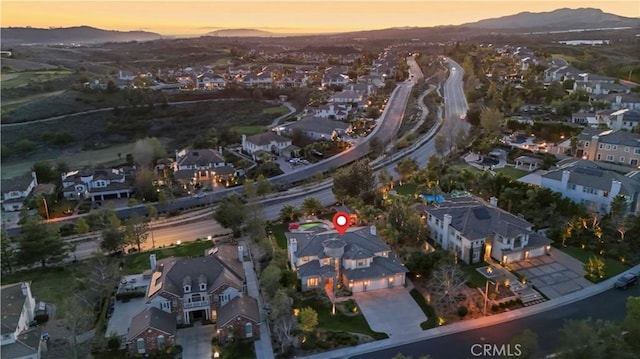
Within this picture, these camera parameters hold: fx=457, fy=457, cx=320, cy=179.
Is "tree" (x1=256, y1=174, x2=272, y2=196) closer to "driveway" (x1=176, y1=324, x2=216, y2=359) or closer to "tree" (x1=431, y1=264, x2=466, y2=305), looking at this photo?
"driveway" (x1=176, y1=324, x2=216, y2=359)

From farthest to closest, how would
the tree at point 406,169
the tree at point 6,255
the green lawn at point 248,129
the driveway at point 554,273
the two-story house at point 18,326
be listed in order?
the green lawn at point 248,129, the tree at point 406,169, the tree at point 6,255, the driveway at point 554,273, the two-story house at point 18,326

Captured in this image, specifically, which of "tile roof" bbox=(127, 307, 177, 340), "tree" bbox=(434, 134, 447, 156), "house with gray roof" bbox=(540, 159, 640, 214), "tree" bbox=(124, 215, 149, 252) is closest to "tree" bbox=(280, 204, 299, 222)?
"tree" bbox=(124, 215, 149, 252)

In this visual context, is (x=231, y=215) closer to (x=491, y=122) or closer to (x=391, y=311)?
(x=391, y=311)

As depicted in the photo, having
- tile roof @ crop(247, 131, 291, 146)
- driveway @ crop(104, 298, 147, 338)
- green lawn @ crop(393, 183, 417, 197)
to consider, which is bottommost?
driveway @ crop(104, 298, 147, 338)

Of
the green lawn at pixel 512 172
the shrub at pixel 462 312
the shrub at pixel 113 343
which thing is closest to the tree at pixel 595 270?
the shrub at pixel 462 312

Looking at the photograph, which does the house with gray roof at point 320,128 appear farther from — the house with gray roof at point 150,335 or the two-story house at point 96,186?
the house with gray roof at point 150,335

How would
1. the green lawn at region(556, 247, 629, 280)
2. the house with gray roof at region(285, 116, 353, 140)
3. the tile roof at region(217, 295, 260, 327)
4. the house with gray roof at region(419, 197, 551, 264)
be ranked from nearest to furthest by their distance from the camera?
the tile roof at region(217, 295, 260, 327), the green lawn at region(556, 247, 629, 280), the house with gray roof at region(419, 197, 551, 264), the house with gray roof at region(285, 116, 353, 140)

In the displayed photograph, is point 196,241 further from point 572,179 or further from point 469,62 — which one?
point 469,62

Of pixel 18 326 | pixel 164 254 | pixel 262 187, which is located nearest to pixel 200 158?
pixel 262 187
